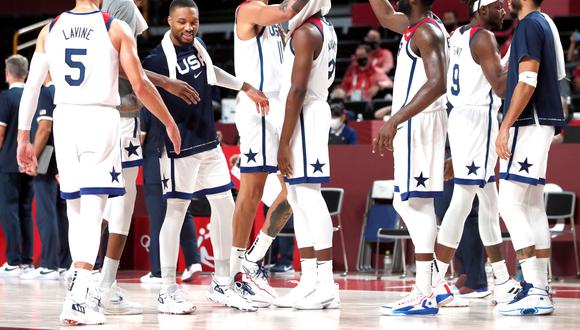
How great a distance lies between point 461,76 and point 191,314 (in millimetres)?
2619

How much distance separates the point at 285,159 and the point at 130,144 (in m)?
1.05

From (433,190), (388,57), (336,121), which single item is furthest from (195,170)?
(388,57)

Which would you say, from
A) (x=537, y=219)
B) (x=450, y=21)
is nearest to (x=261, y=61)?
(x=537, y=219)

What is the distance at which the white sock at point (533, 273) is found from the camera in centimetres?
628

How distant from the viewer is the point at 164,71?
6.50m

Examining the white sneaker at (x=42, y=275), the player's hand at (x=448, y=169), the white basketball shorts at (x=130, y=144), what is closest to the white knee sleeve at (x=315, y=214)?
the white basketball shorts at (x=130, y=144)

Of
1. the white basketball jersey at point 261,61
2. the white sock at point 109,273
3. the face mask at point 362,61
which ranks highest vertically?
the face mask at point 362,61

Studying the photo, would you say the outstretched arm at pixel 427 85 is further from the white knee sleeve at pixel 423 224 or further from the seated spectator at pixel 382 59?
the seated spectator at pixel 382 59

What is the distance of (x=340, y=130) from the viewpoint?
12.0 meters

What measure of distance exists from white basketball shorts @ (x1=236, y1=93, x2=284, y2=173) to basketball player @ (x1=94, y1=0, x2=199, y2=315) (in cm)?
52

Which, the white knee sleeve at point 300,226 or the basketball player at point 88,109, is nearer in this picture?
the basketball player at point 88,109

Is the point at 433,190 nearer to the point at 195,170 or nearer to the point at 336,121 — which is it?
the point at 195,170

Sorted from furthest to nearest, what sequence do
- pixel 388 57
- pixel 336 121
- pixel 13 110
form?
1. pixel 388 57
2. pixel 336 121
3. pixel 13 110

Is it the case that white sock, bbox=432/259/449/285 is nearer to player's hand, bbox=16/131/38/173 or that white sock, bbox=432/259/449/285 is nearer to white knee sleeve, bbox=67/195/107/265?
white knee sleeve, bbox=67/195/107/265
